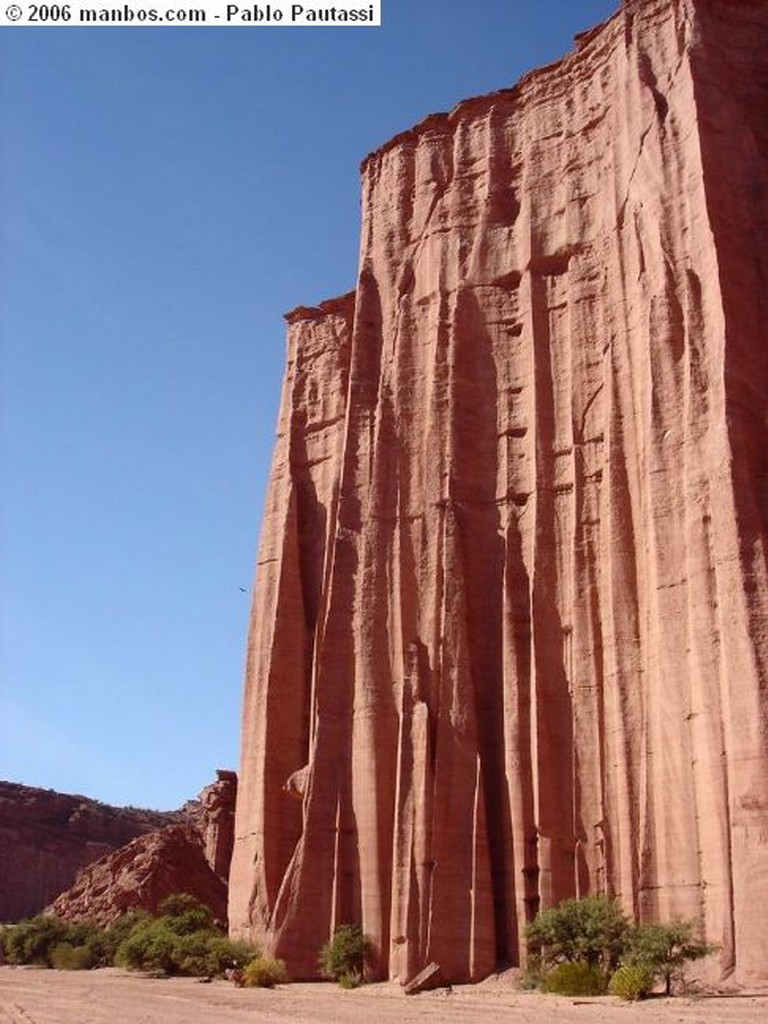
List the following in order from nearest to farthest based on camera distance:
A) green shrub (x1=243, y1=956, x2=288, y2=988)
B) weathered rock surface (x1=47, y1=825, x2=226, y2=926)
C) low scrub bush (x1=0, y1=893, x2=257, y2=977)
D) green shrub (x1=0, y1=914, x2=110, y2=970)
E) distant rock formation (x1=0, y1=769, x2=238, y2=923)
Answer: green shrub (x1=243, y1=956, x2=288, y2=988) < low scrub bush (x1=0, y1=893, x2=257, y2=977) < green shrub (x1=0, y1=914, x2=110, y2=970) < weathered rock surface (x1=47, y1=825, x2=226, y2=926) < distant rock formation (x1=0, y1=769, x2=238, y2=923)

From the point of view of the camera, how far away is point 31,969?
118ft

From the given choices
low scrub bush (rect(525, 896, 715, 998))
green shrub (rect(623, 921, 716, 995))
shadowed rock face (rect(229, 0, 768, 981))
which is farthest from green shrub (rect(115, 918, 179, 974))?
green shrub (rect(623, 921, 716, 995))

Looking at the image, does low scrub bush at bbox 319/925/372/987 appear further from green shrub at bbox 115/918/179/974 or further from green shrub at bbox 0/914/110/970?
green shrub at bbox 0/914/110/970

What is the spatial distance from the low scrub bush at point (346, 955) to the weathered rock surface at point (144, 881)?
67.1 feet

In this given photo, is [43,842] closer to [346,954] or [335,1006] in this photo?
[346,954]

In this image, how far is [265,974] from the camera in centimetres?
2408

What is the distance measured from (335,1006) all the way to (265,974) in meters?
6.17

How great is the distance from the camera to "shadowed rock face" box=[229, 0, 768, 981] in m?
20.7

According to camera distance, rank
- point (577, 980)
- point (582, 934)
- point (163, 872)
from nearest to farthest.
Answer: point (577, 980) → point (582, 934) → point (163, 872)

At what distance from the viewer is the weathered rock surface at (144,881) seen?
43616mm

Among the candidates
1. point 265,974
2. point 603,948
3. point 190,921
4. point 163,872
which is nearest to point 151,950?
point 190,921

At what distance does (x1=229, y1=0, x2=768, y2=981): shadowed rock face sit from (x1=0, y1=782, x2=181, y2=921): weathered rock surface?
3575cm

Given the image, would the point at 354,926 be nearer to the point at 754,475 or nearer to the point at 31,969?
the point at 754,475

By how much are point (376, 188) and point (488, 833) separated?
734 inches
